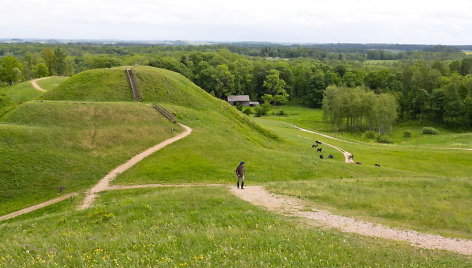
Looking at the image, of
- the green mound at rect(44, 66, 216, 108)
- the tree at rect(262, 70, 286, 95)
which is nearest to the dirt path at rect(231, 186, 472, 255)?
the green mound at rect(44, 66, 216, 108)

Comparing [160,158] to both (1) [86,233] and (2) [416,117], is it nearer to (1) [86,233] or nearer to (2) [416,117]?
(1) [86,233]

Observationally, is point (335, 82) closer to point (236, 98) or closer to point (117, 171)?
point (236, 98)

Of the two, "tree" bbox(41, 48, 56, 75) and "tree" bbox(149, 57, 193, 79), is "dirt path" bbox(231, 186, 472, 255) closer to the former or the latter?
"tree" bbox(149, 57, 193, 79)

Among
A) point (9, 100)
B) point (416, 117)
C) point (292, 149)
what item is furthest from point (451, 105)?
point (9, 100)

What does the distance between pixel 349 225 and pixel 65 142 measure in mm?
30552

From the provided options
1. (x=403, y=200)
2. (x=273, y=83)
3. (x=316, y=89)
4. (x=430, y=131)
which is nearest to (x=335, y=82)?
(x=316, y=89)

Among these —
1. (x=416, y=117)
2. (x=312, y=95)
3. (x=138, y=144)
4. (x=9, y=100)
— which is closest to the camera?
(x=138, y=144)

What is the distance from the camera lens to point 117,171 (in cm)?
3466

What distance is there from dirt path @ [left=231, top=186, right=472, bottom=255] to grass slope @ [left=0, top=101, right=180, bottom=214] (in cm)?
1638

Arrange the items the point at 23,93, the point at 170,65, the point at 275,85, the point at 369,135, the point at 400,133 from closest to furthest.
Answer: the point at 23,93 → the point at 369,135 → the point at 400,133 → the point at 170,65 → the point at 275,85

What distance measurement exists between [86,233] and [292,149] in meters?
39.2

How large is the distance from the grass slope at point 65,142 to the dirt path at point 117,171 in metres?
0.87

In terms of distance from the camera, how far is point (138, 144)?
133 feet

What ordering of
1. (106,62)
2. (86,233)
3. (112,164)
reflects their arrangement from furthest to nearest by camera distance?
(106,62) < (112,164) < (86,233)
